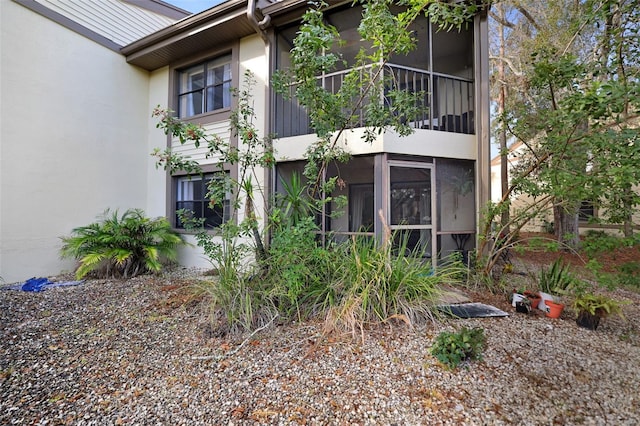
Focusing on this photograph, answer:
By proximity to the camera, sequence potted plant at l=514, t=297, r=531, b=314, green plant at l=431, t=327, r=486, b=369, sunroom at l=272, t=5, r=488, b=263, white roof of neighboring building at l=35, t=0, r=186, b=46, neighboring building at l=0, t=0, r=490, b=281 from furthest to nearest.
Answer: white roof of neighboring building at l=35, t=0, r=186, b=46
neighboring building at l=0, t=0, r=490, b=281
sunroom at l=272, t=5, r=488, b=263
potted plant at l=514, t=297, r=531, b=314
green plant at l=431, t=327, r=486, b=369

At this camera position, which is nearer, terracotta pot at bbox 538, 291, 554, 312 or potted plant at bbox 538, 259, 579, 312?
terracotta pot at bbox 538, 291, 554, 312

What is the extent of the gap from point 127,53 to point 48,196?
3.68 meters

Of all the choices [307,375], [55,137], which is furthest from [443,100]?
[55,137]

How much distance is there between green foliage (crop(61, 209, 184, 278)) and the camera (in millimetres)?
5320

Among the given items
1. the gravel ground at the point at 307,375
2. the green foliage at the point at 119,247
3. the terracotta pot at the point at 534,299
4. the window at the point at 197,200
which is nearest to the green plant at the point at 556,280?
the terracotta pot at the point at 534,299

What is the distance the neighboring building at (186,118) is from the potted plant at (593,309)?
205cm

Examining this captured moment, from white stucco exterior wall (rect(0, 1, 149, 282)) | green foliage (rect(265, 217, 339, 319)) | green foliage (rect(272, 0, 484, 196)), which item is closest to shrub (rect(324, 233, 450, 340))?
green foliage (rect(265, 217, 339, 319))

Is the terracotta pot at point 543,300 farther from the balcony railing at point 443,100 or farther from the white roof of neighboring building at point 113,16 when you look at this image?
the white roof of neighboring building at point 113,16

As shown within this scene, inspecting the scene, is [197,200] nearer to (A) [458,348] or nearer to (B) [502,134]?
(A) [458,348]

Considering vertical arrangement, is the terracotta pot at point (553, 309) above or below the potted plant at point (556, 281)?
below

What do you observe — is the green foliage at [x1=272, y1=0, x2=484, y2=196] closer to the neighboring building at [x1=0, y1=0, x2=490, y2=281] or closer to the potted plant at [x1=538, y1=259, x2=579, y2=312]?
the neighboring building at [x1=0, y1=0, x2=490, y2=281]

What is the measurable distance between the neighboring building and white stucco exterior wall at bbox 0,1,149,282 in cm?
2

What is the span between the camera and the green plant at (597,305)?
9.79 ft

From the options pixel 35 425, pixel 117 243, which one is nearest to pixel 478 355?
pixel 35 425
